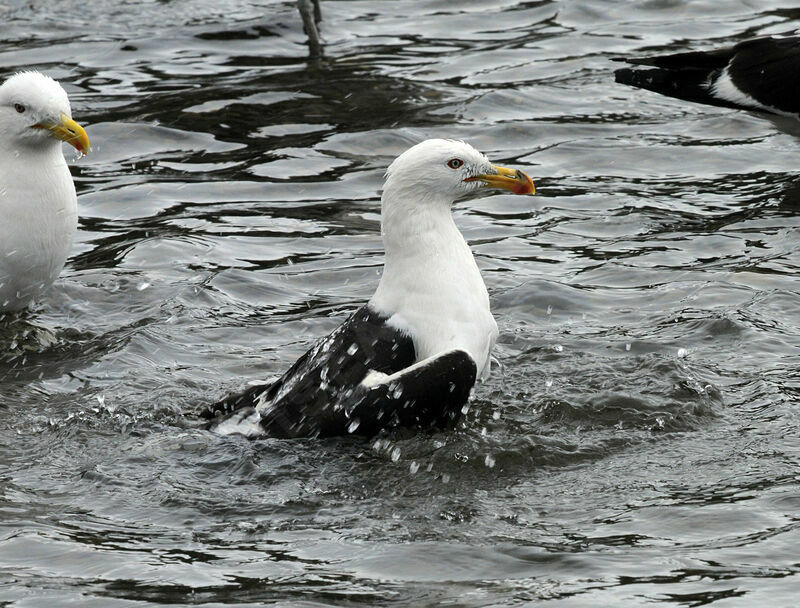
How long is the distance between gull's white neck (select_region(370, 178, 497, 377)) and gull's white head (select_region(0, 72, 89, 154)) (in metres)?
2.45

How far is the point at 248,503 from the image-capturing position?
6141mm

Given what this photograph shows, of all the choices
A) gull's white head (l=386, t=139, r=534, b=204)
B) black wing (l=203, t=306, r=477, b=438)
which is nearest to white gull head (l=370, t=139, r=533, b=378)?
gull's white head (l=386, t=139, r=534, b=204)

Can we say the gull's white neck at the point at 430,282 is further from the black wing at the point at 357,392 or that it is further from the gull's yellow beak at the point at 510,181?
the gull's yellow beak at the point at 510,181

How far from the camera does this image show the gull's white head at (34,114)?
832cm

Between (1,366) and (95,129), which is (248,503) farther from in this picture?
(95,129)

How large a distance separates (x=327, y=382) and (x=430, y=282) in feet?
2.19

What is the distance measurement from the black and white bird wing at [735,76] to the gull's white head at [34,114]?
477cm

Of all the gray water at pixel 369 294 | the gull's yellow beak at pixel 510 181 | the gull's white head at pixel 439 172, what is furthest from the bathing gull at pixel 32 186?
the gull's yellow beak at pixel 510 181

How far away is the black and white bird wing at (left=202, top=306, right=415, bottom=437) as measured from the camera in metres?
6.56

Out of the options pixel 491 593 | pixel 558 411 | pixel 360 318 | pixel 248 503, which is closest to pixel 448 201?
pixel 360 318

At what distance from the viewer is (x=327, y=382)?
21.7ft

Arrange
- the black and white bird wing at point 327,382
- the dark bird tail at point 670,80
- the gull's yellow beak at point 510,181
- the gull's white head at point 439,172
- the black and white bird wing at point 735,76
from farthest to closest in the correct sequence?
the dark bird tail at point 670,80
the black and white bird wing at point 735,76
the gull's yellow beak at point 510,181
the gull's white head at point 439,172
the black and white bird wing at point 327,382

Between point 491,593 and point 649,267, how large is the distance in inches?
170

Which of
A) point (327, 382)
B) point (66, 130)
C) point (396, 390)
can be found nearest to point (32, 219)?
point (66, 130)
